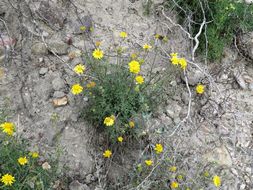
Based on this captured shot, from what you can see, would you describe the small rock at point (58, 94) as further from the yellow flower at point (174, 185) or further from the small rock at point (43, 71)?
the yellow flower at point (174, 185)

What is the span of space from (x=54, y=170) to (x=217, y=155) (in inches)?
66.4

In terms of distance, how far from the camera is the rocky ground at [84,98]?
3.46 meters

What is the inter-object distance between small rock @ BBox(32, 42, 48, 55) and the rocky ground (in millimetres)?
11

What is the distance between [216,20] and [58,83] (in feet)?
6.65

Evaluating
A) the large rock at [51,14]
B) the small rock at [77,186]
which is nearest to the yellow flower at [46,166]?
the small rock at [77,186]

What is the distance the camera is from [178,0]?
14.5 feet

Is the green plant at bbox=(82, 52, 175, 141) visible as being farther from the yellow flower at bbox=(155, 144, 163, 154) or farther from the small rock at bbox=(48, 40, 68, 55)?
the small rock at bbox=(48, 40, 68, 55)

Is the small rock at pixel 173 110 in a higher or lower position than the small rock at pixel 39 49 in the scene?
higher

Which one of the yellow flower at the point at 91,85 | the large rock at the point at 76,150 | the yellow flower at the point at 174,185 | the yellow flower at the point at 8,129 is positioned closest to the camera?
the yellow flower at the point at 8,129

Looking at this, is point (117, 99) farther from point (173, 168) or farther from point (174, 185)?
point (174, 185)

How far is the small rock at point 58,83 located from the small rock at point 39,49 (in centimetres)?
39

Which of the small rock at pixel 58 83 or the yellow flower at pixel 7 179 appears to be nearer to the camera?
the yellow flower at pixel 7 179

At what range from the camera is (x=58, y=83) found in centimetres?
376

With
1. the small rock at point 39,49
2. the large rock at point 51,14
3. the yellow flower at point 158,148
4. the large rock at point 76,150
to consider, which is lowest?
the large rock at point 76,150
